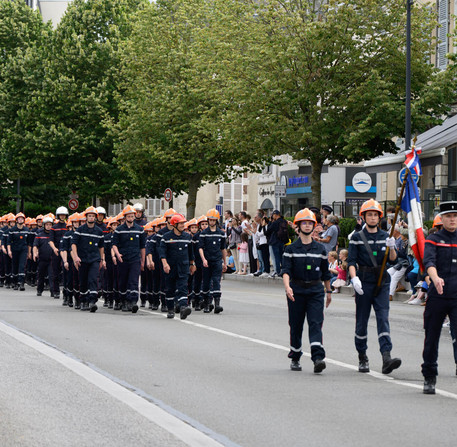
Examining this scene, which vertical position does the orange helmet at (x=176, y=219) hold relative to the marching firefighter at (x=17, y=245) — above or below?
above

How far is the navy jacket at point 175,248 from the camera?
61.6 ft

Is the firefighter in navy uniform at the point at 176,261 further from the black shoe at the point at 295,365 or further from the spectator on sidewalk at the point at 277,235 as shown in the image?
the spectator on sidewalk at the point at 277,235

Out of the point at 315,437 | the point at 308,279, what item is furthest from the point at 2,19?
the point at 315,437

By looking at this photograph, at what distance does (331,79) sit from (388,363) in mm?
24246

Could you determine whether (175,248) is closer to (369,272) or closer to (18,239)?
(369,272)

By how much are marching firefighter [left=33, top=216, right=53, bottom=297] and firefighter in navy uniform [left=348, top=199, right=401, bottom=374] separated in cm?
1536

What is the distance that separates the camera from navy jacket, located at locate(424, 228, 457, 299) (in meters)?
10.4

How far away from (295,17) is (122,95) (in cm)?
1996

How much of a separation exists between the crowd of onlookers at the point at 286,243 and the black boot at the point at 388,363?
29.6 feet

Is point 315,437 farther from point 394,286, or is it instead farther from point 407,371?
point 394,286

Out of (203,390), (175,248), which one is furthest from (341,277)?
(203,390)

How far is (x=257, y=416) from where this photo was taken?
8500 millimetres

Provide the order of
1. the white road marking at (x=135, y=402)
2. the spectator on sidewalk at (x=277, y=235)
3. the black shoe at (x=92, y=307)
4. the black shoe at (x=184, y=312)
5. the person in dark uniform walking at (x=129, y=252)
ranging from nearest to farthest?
the white road marking at (x=135, y=402) → the black shoe at (x=184, y=312) → the black shoe at (x=92, y=307) → the person in dark uniform walking at (x=129, y=252) → the spectator on sidewalk at (x=277, y=235)

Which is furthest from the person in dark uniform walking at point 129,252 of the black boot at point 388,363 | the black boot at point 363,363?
the black boot at point 388,363
